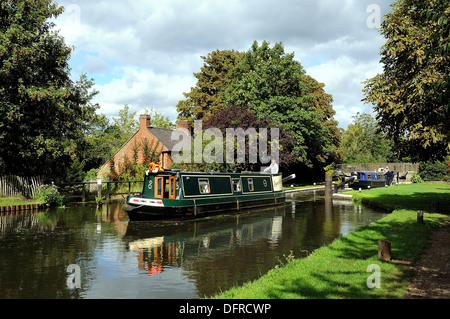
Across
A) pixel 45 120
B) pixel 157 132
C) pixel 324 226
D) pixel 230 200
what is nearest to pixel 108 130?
pixel 157 132

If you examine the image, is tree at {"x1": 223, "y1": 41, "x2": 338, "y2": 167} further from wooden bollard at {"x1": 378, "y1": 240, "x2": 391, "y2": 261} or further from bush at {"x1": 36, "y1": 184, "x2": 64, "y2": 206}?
wooden bollard at {"x1": 378, "y1": 240, "x2": 391, "y2": 261}

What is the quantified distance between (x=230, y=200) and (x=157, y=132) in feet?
65.5

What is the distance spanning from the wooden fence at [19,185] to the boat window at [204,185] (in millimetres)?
10697

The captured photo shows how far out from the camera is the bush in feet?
69.4

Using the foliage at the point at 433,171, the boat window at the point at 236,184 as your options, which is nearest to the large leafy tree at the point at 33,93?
the boat window at the point at 236,184

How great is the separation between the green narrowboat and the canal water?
56 cm

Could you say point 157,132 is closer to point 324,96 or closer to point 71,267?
point 324,96

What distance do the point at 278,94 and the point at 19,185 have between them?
81.3 ft

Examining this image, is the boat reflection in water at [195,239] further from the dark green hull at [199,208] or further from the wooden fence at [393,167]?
the wooden fence at [393,167]

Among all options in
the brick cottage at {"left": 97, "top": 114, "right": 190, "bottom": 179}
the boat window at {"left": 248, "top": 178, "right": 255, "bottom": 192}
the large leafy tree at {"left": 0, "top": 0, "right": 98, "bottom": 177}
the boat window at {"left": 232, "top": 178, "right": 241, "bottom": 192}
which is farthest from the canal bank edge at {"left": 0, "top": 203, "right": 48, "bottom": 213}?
the brick cottage at {"left": 97, "top": 114, "right": 190, "bottom": 179}

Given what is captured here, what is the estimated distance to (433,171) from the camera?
1919 inches

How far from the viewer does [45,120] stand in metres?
21.8

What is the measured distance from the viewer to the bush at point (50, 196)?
2116cm

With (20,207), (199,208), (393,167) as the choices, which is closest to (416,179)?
(393,167)
